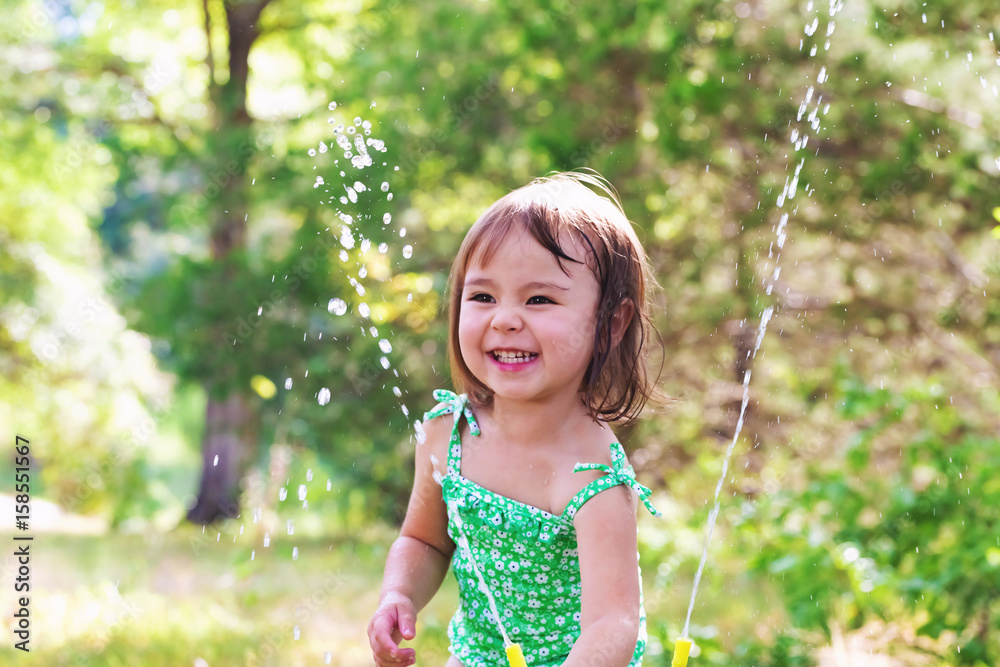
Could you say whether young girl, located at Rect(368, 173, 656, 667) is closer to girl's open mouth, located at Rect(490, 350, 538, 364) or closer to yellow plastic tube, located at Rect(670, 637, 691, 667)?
girl's open mouth, located at Rect(490, 350, 538, 364)

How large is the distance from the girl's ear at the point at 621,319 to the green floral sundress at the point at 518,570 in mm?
185

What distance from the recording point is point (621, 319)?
1724 mm

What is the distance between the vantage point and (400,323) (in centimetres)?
533

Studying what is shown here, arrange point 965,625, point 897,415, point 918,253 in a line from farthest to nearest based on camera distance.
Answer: point 918,253 → point 897,415 → point 965,625

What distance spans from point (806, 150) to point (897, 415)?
210cm

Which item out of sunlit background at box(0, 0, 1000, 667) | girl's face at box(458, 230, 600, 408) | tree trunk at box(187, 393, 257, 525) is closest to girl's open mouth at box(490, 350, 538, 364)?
girl's face at box(458, 230, 600, 408)

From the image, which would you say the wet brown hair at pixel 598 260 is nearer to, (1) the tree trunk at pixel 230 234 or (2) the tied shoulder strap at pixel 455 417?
(2) the tied shoulder strap at pixel 455 417

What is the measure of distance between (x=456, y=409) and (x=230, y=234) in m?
6.36

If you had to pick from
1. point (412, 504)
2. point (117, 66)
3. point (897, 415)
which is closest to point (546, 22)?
point (897, 415)

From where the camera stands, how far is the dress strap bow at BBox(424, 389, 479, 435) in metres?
1.83

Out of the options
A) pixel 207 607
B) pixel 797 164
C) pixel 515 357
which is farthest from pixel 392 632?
pixel 797 164

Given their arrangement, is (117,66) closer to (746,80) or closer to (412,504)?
(746,80)

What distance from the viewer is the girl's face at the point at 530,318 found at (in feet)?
5.27

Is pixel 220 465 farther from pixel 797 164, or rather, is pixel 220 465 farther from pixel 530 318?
pixel 530 318
